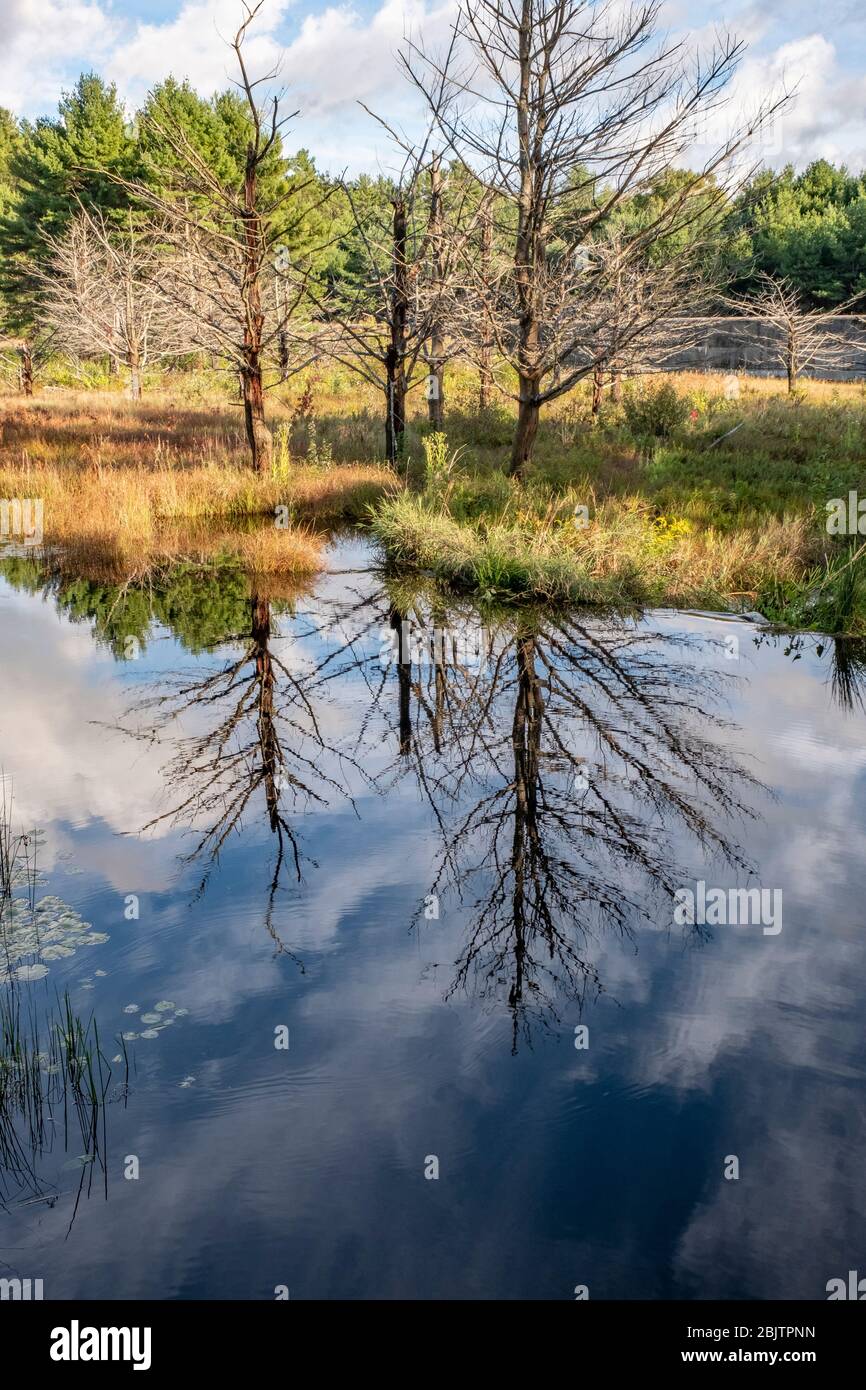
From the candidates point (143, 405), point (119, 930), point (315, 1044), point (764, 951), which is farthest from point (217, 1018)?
point (143, 405)

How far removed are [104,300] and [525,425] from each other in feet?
Answer: 81.8

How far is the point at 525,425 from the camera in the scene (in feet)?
40.7

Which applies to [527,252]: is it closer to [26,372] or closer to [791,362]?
[791,362]

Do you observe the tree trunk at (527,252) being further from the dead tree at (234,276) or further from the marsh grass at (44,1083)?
the marsh grass at (44,1083)

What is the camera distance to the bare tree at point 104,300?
1182 inches

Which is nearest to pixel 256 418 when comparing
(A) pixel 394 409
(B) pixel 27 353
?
(A) pixel 394 409

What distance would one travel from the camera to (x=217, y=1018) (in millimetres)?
4008

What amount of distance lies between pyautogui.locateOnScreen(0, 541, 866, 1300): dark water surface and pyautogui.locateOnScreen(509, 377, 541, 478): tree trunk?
4952 mm

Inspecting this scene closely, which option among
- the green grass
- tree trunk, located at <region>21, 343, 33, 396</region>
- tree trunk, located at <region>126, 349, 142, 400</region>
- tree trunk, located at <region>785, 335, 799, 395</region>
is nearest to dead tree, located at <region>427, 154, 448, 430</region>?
the green grass

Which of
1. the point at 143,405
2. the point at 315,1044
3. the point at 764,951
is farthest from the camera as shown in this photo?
the point at 143,405

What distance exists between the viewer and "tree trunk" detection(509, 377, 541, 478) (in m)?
11.8

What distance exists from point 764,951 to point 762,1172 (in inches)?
53.7
